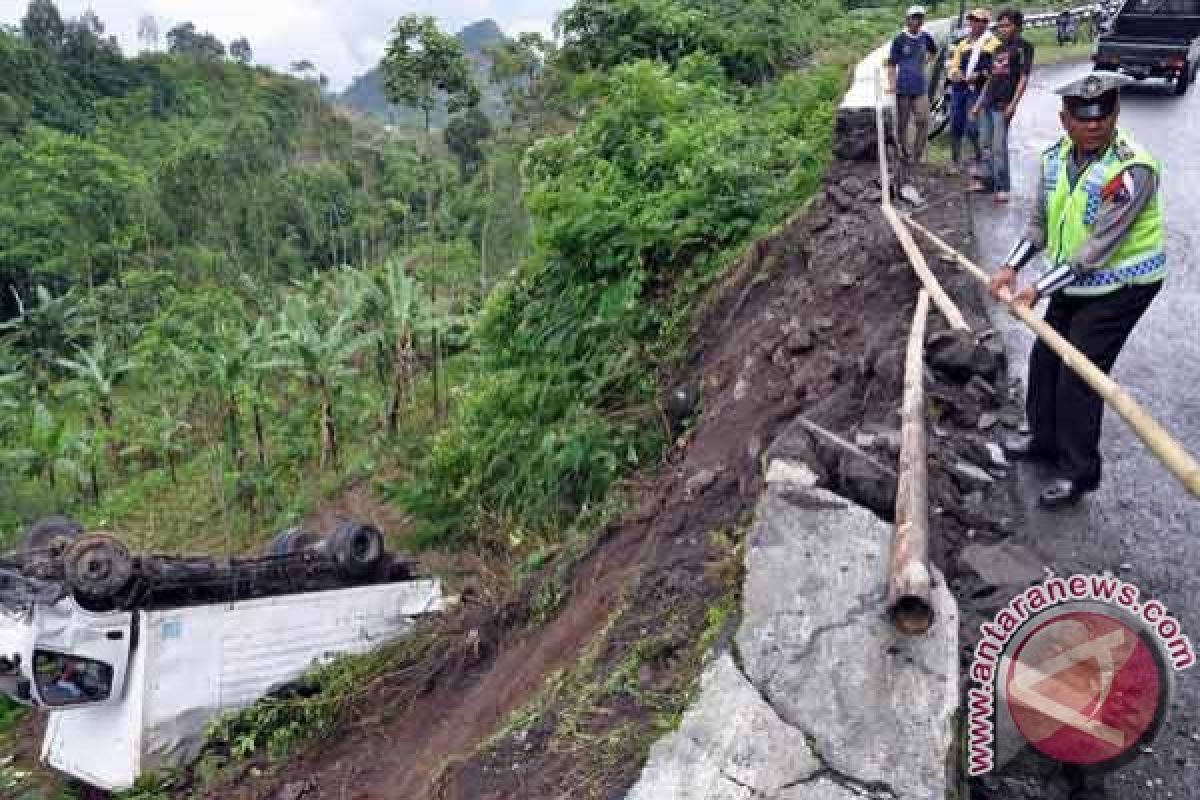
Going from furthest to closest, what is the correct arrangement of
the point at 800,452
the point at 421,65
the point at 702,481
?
the point at 421,65, the point at 702,481, the point at 800,452

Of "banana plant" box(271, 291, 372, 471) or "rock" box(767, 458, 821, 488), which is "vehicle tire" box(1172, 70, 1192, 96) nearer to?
"banana plant" box(271, 291, 372, 471)

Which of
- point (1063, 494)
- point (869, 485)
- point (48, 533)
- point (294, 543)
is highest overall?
point (869, 485)

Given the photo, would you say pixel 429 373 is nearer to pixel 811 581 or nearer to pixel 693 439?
pixel 693 439

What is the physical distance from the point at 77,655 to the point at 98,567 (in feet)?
2.19

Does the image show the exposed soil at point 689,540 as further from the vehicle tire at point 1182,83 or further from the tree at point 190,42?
the tree at point 190,42

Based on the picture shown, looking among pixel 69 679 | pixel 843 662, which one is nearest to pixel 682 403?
pixel 69 679

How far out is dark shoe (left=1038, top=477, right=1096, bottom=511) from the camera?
441 centimetres

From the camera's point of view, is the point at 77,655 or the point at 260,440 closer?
the point at 77,655

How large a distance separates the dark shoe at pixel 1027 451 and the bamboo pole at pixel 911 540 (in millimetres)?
1110

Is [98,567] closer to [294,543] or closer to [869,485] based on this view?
[294,543]

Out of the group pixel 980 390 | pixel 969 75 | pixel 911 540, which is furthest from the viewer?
pixel 969 75

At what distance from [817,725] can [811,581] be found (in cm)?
47

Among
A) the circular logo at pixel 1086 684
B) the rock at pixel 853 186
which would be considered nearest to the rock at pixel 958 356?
the circular logo at pixel 1086 684

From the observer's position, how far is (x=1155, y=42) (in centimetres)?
1534
